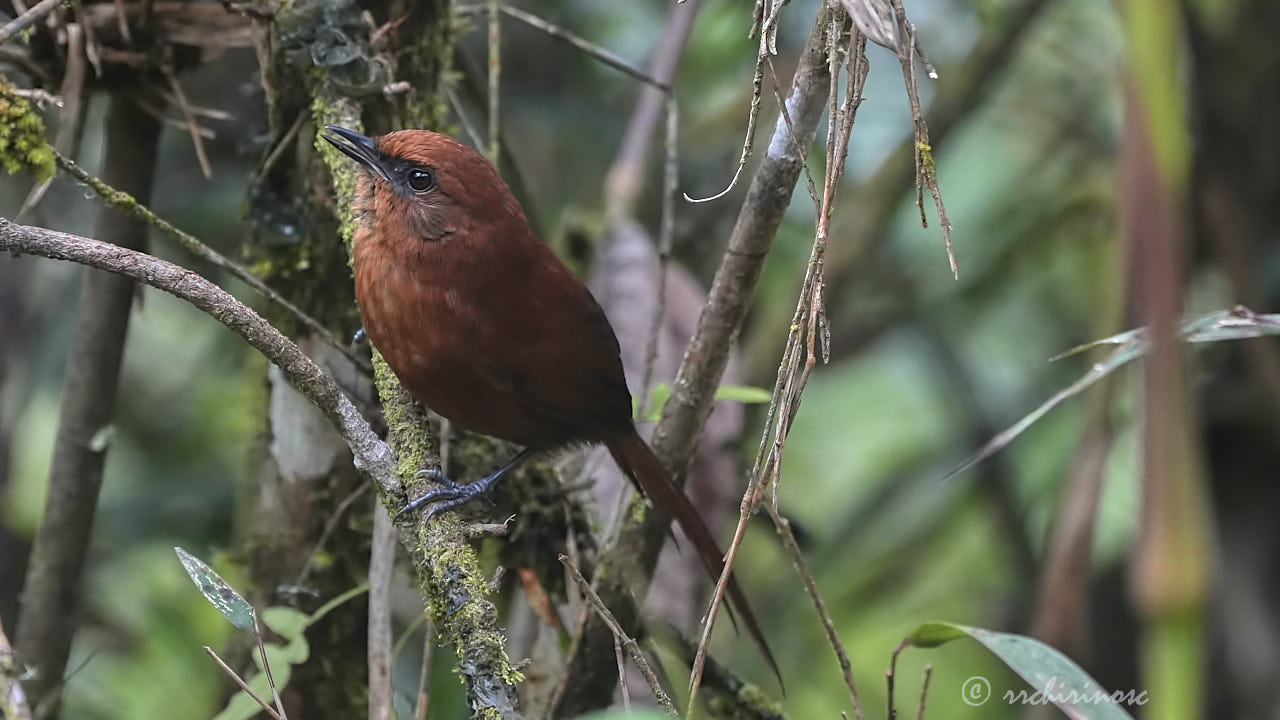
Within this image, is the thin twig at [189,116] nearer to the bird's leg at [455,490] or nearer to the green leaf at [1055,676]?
the bird's leg at [455,490]

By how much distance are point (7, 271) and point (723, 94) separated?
7.67 ft

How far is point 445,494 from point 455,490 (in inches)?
7.8

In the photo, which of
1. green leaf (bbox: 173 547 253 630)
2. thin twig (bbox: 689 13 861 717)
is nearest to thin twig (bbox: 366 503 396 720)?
green leaf (bbox: 173 547 253 630)

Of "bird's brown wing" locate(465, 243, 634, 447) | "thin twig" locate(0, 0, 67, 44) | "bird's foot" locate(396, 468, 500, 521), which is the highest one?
"thin twig" locate(0, 0, 67, 44)

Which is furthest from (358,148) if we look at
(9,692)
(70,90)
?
(9,692)

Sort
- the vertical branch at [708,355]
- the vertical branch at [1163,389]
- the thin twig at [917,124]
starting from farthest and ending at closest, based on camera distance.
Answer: the vertical branch at [708,355]
the thin twig at [917,124]
the vertical branch at [1163,389]

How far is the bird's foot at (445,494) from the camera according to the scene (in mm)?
1646

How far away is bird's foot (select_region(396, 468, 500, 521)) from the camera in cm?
165

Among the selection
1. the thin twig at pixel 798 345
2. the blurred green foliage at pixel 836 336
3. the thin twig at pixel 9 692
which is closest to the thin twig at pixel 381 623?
the thin twig at pixel 798 345

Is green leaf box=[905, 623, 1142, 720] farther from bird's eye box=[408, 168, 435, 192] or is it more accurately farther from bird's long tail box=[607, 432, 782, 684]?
bird's eye box=[408, 168, 435, 192]

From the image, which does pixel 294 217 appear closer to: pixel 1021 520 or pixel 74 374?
pixel 74 374

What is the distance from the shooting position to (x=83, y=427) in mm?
2252

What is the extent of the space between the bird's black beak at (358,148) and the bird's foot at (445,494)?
53 centimetres

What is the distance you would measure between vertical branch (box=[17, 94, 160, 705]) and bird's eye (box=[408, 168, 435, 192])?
56cm
